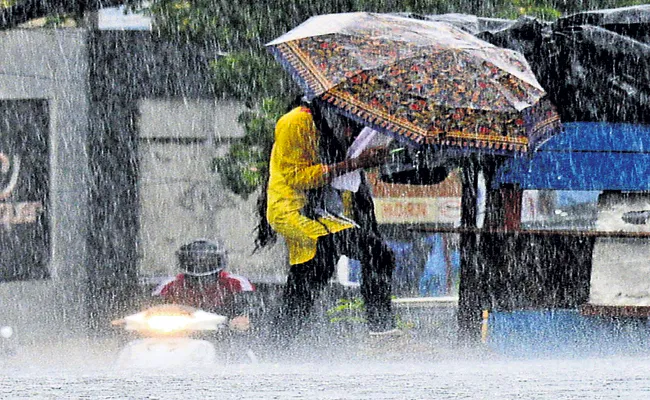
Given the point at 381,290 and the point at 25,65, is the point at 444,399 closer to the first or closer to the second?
the point at 381,290

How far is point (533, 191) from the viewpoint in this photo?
6.80 m

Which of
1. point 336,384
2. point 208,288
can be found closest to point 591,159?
point 208,288

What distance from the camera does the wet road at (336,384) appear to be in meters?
2.11

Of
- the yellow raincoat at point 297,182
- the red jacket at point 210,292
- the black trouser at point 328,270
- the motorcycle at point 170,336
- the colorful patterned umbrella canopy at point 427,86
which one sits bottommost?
the red jacket at point 210,292

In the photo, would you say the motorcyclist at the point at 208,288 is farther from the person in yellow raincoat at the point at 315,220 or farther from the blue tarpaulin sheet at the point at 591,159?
the blue tarpaulin sheet at the point at 591,159

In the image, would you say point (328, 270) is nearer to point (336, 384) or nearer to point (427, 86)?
point (427, 86)

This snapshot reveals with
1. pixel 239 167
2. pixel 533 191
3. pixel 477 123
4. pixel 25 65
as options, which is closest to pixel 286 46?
pixel 477 123

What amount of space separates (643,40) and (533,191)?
41.7 inches

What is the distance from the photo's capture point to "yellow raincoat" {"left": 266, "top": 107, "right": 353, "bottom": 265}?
18.8 feet

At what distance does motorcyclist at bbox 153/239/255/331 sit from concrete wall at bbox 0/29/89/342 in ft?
6.48

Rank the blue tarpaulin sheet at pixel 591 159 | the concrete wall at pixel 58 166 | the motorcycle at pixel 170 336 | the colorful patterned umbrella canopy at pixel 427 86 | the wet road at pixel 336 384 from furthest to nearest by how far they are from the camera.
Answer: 1. the concrete wall at pixel 58 166
2. the blue tarpaulin sheet at pixel 591 159
3. the motorcycle at pixel 170 336
4. the colorful patterned umbrella canopy at pixel 427 86
5. the wet road at pixel 336 384

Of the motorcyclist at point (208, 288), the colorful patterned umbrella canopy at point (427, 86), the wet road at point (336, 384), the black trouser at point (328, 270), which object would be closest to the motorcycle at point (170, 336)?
the black trouser at point (328, 270)

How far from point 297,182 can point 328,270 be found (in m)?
0.50

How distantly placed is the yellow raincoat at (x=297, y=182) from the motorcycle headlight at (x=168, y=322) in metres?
0.82
